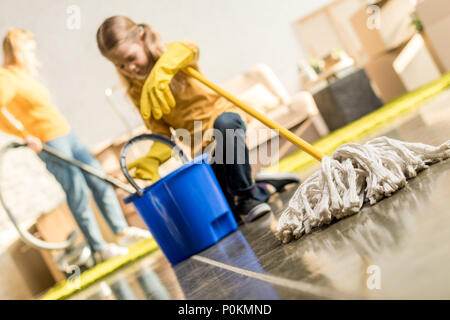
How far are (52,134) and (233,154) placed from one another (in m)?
1.38

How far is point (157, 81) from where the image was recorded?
1.17m

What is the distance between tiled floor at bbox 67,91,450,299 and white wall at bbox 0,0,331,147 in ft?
8.79

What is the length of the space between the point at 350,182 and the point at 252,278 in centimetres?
26

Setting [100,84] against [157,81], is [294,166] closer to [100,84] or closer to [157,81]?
[157,81]

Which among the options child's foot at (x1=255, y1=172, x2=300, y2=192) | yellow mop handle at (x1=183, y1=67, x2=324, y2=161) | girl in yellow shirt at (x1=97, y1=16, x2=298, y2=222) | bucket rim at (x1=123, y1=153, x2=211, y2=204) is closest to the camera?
yellow mop handle at (x1=183, y1=67, x2=324, y2=161)

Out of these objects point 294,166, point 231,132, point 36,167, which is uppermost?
point 36,167

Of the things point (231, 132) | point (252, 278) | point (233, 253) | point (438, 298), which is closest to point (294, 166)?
point (231, 132)

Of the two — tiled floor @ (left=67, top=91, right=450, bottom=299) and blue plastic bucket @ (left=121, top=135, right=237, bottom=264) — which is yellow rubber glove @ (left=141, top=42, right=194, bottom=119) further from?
tiled floor @ (left=67, top=91, right=450, bottom=299)

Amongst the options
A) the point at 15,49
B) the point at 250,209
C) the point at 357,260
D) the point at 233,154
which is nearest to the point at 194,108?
the point at 233,154

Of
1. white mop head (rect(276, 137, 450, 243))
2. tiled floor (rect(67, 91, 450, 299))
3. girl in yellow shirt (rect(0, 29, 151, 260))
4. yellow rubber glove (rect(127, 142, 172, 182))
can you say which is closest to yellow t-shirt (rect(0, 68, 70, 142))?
girl in yellow shirt (rect(0, 29, 151, 260))

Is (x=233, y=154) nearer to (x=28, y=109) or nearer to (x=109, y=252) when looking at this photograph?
(x=109, y=252)

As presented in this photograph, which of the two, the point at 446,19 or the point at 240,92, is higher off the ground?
the point at 240,92

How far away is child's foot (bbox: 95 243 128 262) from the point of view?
2318 mm

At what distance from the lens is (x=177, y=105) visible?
1.46m
